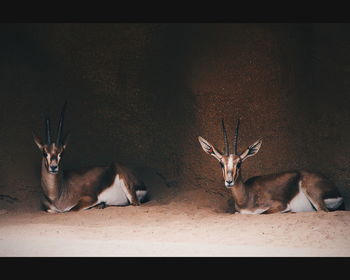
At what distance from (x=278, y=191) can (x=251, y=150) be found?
0.81 meters

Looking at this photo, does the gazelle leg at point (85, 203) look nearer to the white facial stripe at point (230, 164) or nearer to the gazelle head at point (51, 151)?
the gazelle head at point (51, 151)

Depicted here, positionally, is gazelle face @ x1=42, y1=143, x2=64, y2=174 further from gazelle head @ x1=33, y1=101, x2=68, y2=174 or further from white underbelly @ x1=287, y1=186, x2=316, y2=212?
white underbelly @ x1=287, y1=186, x2=316, y2=212

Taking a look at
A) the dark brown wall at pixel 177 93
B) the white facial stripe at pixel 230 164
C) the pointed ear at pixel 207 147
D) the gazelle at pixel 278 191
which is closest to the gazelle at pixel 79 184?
the dark brown wall at pixel 177 93

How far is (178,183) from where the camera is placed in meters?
11.8

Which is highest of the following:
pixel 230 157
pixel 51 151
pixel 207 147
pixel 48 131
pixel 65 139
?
pixel 48 131

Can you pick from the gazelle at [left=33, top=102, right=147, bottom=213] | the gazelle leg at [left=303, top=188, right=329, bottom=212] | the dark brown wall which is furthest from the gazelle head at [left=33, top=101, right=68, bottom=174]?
the gazelle leg at [left=303, top=188, right=329, bottom=212]

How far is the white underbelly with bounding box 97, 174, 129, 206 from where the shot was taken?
11242mm

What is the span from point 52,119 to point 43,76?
807 millimetres

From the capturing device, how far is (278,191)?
10.5m

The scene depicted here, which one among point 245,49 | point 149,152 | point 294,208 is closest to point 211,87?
point 245,49

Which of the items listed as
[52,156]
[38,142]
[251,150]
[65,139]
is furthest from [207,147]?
[38,142]

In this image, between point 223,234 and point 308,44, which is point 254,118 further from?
point 223,234

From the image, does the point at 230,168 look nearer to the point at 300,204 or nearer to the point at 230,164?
the point at 230,164

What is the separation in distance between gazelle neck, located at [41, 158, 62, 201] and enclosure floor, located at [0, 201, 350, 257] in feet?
1.17
